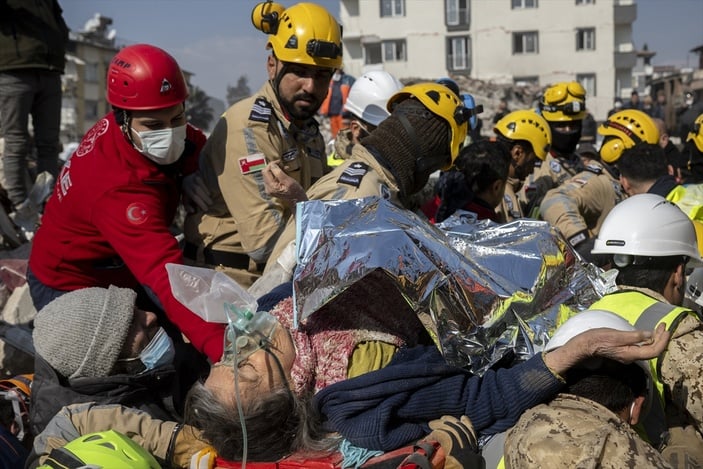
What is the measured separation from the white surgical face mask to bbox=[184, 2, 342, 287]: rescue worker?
381 millimetres

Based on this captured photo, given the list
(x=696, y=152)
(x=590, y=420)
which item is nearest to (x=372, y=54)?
(x=696, y=152)

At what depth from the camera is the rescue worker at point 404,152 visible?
11.2ft

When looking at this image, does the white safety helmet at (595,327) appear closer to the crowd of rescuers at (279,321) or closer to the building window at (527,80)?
the crowd of rescuers at (279,321)

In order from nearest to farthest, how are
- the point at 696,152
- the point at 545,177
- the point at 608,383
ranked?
1. the point at 608,383
2. the point at 696,152
3. the point at 545,177

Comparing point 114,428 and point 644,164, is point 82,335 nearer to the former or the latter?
point 114,428

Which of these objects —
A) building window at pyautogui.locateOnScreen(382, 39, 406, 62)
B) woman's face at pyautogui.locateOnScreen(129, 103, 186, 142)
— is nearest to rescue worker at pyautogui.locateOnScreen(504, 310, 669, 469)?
woman's face at pyautogui.locateOnScreen(129, 103, 186, 142)

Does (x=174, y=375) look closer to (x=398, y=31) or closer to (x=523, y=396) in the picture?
(x=523, y=396)

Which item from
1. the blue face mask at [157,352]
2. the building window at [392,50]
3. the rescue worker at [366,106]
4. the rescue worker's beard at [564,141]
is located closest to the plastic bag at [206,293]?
the blue face mask at [157,352]

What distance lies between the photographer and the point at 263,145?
383 cm

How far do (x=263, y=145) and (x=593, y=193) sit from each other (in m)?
3.31

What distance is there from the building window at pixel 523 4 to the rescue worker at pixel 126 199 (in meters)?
47.7

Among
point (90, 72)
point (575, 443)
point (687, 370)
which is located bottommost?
point (90, 72)

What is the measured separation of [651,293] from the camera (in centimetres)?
304

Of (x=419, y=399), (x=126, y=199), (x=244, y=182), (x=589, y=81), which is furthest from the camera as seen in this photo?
(x=589, y=81)
